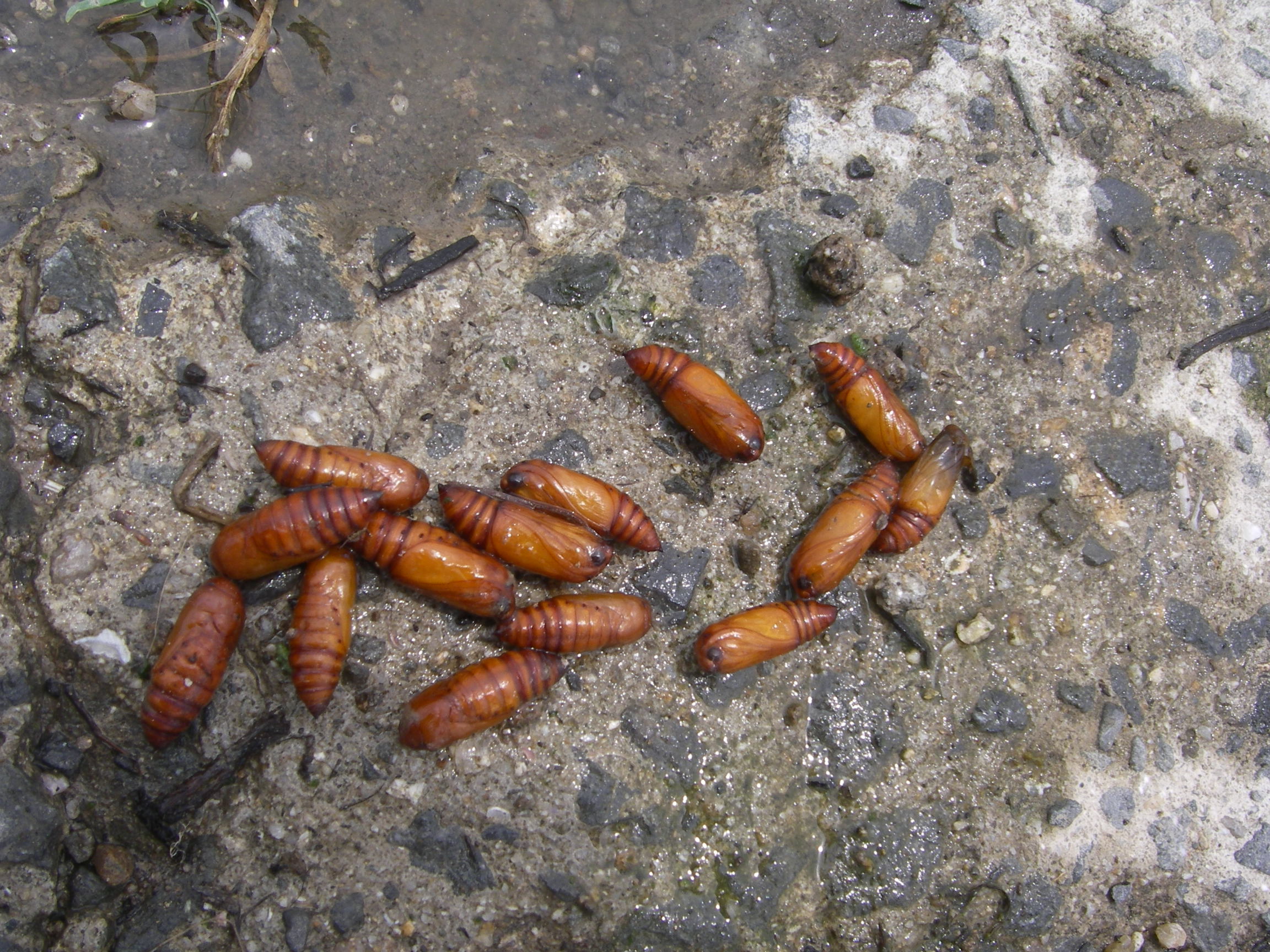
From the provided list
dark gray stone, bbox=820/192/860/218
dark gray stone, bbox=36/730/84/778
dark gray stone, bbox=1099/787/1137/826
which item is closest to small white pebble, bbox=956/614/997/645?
dark gray stone, bbox=1099/787/1137/826

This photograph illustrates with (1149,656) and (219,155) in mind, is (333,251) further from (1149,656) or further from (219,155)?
(1149,656)

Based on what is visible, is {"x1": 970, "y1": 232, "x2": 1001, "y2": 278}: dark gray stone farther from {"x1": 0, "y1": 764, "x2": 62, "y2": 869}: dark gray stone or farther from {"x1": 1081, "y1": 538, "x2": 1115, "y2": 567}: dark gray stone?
{"x1": 0, "y1": 764, "x2": 62, "y2": 869}: dark gray stone

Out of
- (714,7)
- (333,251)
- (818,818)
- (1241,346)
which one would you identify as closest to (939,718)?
(818,818)

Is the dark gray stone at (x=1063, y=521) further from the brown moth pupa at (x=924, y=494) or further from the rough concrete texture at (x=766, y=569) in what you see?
the brown moth pupa at (x=924, y=494)

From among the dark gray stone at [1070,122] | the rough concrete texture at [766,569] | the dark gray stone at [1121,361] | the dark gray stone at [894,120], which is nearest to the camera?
the rough concrete texture at [766,569]

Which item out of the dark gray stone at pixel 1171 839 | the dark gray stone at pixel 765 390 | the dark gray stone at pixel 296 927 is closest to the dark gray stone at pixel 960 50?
the dark gray stone at pixel 765 390

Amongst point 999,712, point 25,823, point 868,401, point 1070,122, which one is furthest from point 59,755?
point 1070,122
